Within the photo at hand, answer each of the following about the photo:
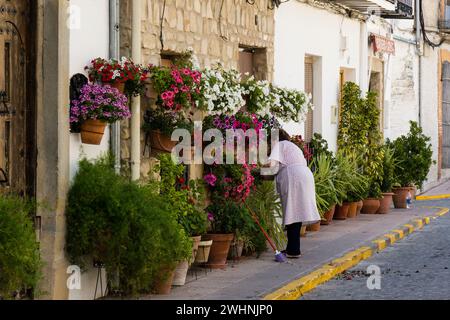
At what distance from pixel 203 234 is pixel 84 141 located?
105 inches

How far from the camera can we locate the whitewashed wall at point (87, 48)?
1004 centimetres

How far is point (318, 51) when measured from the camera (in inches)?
761

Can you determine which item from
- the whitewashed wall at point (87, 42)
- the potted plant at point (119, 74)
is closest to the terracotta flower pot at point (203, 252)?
the whitewashed wall at point (87, 42)

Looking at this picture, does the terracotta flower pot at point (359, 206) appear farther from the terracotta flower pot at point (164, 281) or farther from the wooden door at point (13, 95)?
the wooden door at point (13, 95)

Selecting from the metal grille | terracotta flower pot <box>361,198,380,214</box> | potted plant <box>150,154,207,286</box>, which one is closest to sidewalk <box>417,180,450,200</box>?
the metal grille

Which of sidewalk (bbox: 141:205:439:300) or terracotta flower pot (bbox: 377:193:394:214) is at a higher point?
terracotta flower pot (bbox: 377:193:394:214)

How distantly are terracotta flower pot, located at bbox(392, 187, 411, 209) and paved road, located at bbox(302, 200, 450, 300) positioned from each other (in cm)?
483

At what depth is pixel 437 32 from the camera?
2917 centimetres

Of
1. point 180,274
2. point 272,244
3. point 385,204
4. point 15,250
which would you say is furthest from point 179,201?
point 385,204

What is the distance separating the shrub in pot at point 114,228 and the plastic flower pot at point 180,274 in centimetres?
107

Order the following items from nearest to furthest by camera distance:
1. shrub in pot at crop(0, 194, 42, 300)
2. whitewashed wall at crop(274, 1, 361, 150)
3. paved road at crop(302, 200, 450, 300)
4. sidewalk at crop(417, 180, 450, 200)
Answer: shrub in pot at crop(0, 194, 42, 300) → paved road at crop(302, 200, 450, 300) → whitewashed wall at crop(274, 1, 361, 150) → sidewalk at crop(417, 180, 450, 200)

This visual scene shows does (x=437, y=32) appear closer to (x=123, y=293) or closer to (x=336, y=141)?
(x=336, y=141)

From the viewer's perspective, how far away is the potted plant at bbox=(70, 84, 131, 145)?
9883 mm

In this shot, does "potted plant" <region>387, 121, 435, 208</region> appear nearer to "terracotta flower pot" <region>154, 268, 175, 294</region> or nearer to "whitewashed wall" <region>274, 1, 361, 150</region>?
"whitewashed wall" <region>274, 1, 361, 150</region>
